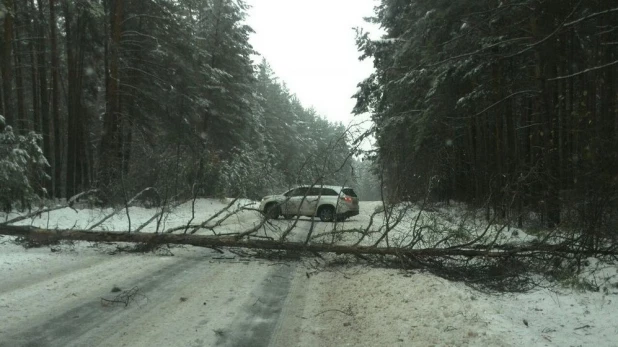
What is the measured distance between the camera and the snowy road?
4410mm

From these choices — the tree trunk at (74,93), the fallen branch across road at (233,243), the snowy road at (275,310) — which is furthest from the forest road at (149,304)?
the tree trunk at (74,93)

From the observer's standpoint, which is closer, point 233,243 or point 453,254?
point 453,254

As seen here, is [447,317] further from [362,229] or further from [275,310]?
[362,229]

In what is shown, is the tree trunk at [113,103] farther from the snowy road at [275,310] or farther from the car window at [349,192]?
the snowy road at [275,310]

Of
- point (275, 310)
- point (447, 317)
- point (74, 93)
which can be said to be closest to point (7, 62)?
point (74, 93)

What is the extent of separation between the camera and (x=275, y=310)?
18.1ft

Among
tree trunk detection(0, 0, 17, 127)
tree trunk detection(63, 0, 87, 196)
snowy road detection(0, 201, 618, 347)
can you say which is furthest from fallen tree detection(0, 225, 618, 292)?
tree trunk detection(63, 0, 87, 196)

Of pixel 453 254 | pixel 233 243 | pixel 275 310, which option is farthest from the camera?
pixel 233 243

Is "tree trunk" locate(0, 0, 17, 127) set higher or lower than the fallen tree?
higher

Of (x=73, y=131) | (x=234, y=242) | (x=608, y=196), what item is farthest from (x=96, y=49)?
(x=608, y=196)

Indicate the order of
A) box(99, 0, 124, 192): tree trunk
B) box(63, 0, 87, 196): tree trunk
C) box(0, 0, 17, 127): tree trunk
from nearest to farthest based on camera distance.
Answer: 1. box(0, 0, 17, 127): tree trunk
2. box(99, 0, 124, 192): tree trunk
3. box(63, 0, 87, 196): tree trunk

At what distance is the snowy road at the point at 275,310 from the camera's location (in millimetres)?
4410

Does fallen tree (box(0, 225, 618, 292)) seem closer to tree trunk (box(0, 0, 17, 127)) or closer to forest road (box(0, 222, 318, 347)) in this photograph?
forest road (box(0, 222, 318, 347))

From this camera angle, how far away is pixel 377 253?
7.64 meters
